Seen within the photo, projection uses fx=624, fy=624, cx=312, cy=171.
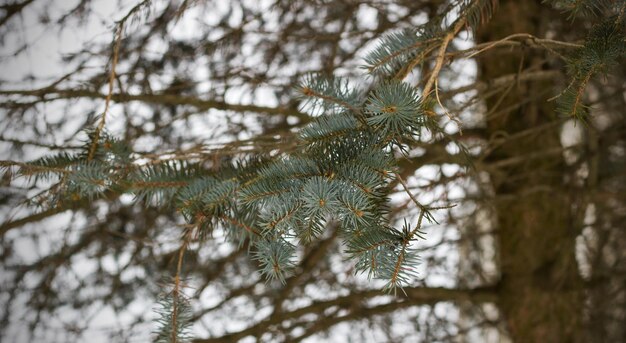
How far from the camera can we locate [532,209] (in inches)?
137

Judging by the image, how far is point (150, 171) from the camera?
1.77 m

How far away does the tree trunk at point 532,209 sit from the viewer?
10.8ft

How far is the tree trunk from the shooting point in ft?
10.8

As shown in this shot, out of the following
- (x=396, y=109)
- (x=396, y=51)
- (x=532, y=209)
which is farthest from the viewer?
(x=532, y=209)

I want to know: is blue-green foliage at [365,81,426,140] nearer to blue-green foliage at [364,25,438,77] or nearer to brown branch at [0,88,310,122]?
blue-green foliage at [364,25,438,77]

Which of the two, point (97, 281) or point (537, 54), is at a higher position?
point (537, 54)

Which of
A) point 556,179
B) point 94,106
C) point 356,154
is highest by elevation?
point 94,106

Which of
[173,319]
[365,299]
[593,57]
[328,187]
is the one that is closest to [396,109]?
[328,187]

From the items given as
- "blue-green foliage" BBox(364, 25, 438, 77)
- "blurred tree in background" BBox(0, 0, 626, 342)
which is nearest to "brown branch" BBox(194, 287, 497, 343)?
"blurred tree in background" BBox(0, 0, 626, 342)

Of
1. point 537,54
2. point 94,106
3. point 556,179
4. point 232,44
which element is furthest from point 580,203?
point 94,106

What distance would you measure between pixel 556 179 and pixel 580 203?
399mm

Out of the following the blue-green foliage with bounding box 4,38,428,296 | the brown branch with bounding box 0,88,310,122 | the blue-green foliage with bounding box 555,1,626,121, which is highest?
the brown branch with bounding box 0,88,310,122

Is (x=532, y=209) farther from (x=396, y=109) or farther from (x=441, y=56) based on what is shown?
(x=396, y=109)

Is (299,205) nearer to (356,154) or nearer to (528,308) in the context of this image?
(356,154)
